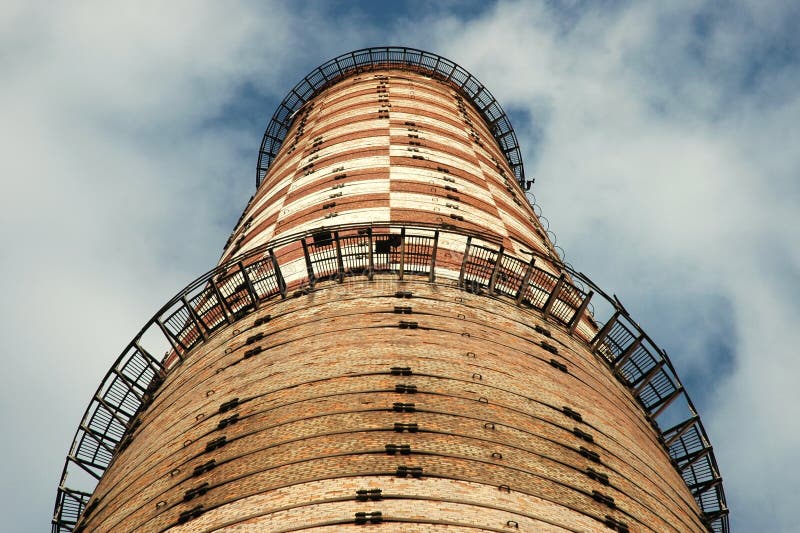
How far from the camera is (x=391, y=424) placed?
1881 centimetres

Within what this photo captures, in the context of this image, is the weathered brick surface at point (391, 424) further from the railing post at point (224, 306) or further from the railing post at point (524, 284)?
the railing post at point (524, 284)

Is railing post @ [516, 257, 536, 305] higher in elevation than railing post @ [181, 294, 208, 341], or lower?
higher

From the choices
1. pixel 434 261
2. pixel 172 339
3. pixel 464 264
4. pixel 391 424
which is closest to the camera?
pixel 391 424

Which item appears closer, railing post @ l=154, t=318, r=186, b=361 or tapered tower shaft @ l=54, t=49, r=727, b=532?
tapered tower shaft @ l=54, t=49, r=727, b=532

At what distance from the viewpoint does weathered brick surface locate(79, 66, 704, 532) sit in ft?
Answer: 56.1

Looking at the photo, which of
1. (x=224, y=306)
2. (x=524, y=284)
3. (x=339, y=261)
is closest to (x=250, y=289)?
(x=224, y=306)

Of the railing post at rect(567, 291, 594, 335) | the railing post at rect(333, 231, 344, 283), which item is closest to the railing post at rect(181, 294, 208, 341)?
the railing post at rect(333, 231, 344, 283)

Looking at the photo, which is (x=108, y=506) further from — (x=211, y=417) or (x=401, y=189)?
(x=401, y=189)

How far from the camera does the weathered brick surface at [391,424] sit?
56.1ft

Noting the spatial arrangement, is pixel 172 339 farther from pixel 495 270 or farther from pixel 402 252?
pixel 495 270

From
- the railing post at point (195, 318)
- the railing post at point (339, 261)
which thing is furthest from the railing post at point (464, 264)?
the railing post at point (195, 318)

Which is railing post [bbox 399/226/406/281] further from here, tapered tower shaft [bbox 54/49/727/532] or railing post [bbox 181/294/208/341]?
railing post [bbox 181/294/208/341]

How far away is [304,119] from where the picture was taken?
1802 inches

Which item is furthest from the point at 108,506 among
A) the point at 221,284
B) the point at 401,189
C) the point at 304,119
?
the point at 304,119
